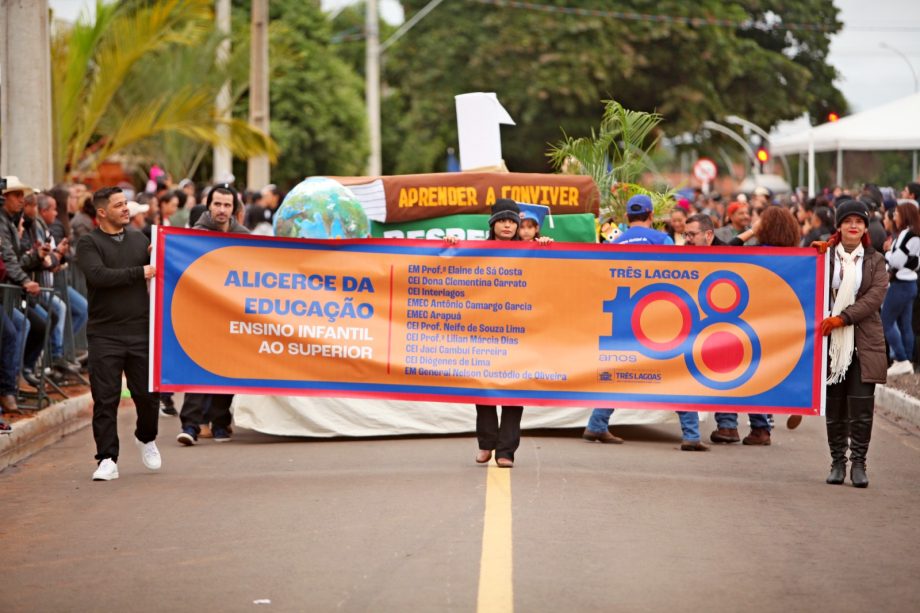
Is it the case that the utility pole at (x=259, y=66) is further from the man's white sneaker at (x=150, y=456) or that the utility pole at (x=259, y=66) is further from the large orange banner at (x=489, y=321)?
the man's white sneaker at (x=150, y=456)

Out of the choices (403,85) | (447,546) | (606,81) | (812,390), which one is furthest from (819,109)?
(447,546)

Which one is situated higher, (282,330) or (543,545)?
(282,330)

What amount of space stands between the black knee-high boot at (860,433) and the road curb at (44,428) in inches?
236

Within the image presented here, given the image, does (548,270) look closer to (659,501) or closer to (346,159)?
(659,501)

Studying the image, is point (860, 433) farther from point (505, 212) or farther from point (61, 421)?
point (61, 421)

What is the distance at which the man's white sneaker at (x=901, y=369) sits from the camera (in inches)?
679

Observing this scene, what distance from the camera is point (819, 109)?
52.9 m

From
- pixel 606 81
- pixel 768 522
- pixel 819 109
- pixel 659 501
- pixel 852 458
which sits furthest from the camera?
→ pixel 819 109

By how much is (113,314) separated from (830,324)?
483cm

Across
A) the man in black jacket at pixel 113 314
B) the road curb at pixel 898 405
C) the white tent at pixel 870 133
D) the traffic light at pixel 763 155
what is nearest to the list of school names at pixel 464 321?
the man in black jacket at pixel 113 314

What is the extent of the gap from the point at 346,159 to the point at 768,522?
4231 cm

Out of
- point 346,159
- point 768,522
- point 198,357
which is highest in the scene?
point 346,159

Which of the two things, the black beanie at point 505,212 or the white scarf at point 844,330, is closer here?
the white scarf at point 844,330

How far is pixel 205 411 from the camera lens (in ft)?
41.2
